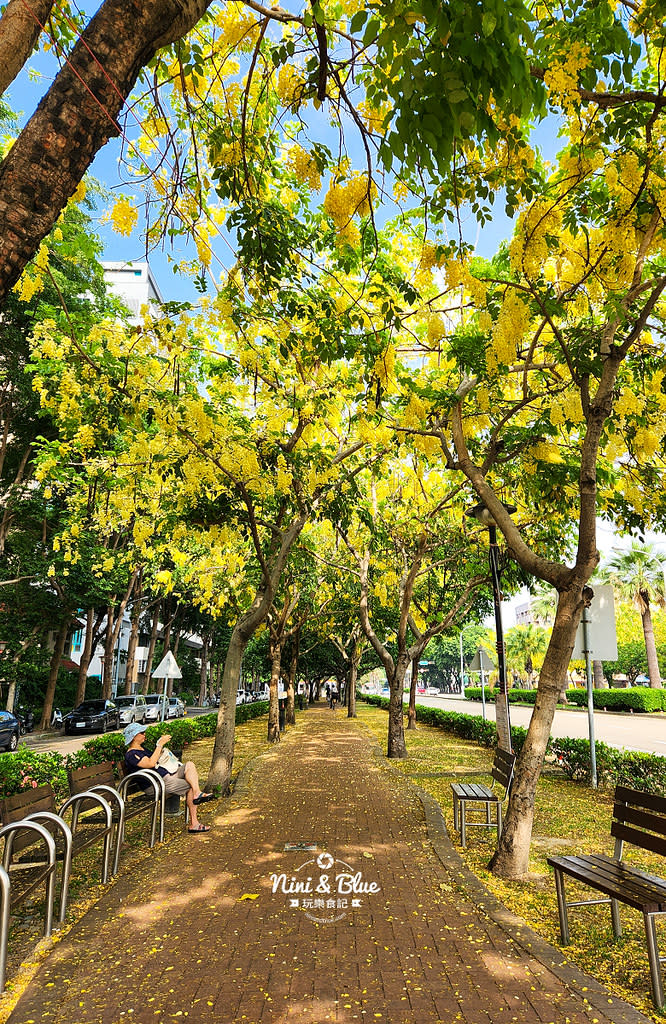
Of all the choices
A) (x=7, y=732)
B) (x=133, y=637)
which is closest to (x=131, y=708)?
(x=133, y=637)

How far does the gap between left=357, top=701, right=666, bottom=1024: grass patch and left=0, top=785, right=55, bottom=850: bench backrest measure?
3.44 metres

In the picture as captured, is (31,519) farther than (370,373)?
Yes

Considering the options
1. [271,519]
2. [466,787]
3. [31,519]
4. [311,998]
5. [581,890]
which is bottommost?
[311,998]

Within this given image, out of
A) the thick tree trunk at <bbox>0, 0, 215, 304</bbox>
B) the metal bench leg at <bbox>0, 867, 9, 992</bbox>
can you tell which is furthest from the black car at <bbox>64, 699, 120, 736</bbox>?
the thick tree trunk at <bbox>0, 0, 215, 304</bbox>

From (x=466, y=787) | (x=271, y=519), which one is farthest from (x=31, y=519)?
(x=466, y=787)

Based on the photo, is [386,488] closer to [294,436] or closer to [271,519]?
[271,519]

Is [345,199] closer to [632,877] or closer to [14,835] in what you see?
[632,877]

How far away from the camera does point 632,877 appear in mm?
3564

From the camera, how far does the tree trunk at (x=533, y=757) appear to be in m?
5.01

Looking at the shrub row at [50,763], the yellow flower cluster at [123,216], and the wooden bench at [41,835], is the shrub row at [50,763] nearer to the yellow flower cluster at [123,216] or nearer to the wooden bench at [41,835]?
the wooden bench at [41,835]

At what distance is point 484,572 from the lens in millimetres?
12305

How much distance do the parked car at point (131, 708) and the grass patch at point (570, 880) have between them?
586 inches

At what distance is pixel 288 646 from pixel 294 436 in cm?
2005

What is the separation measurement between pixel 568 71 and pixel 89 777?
21.7 feet
